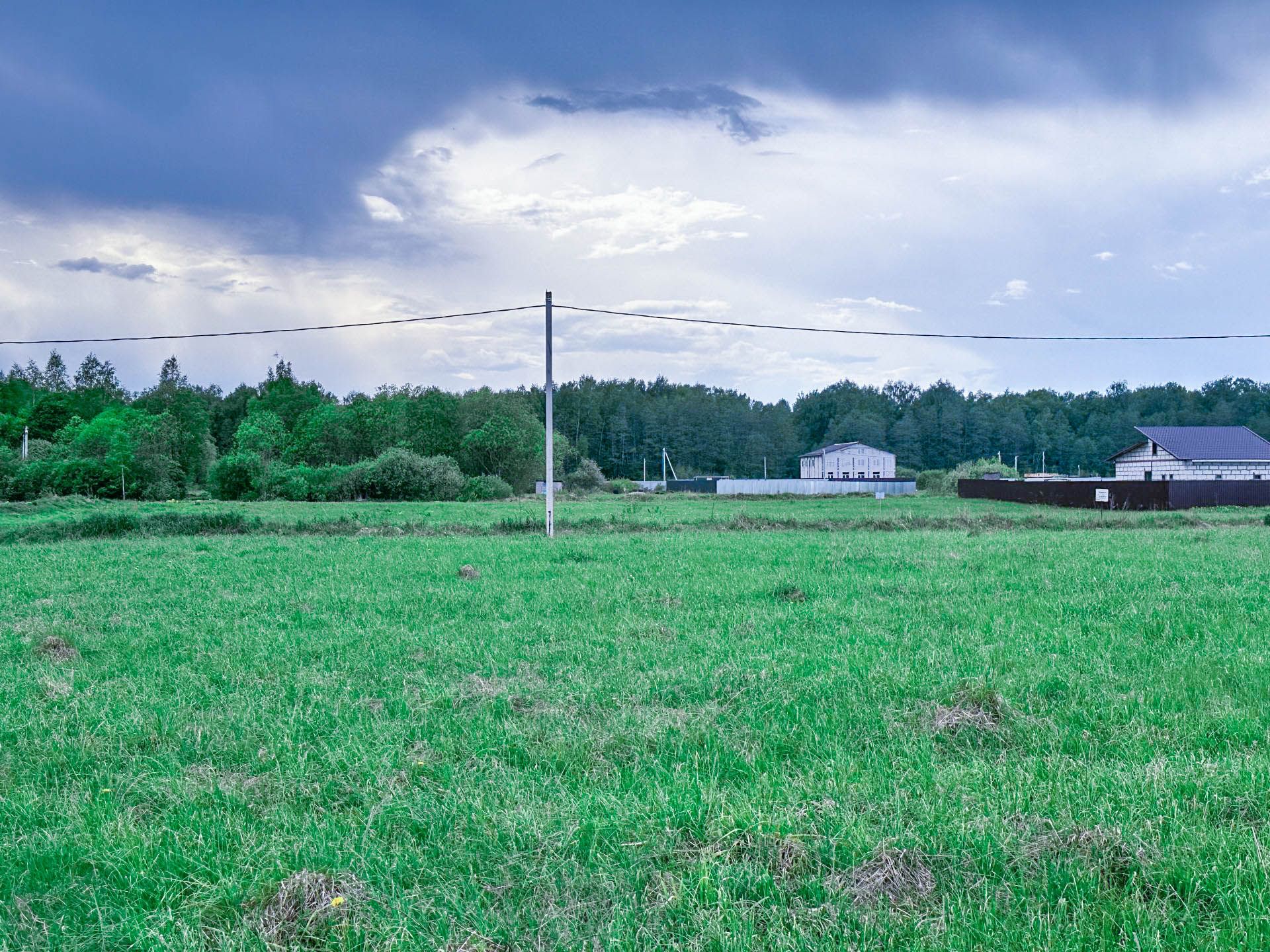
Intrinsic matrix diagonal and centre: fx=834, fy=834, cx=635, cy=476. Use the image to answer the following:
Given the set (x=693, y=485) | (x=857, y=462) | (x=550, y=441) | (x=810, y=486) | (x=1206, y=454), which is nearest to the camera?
(x=550, y=441)

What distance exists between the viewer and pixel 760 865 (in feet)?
12.5

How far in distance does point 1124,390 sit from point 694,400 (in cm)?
7946

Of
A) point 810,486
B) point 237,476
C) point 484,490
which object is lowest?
point 810,486

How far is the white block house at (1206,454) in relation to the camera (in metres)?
56.3

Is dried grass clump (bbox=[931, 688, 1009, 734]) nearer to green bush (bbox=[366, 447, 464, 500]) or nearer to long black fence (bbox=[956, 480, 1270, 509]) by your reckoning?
long black fence (bbox=[956, 480, 1270, 509])

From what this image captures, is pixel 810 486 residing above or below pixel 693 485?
above

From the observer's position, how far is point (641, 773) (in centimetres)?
514

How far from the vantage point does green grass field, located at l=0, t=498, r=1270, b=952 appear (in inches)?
138

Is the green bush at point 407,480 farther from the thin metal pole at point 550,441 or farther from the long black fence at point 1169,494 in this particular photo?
the long black fence at point 1169,494

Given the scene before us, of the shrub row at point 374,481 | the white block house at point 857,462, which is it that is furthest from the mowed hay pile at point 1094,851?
the white block house at point 857,462

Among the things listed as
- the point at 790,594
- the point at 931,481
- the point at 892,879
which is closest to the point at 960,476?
the point at 931,481

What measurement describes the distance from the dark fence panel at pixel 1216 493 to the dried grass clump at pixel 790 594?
115 feet

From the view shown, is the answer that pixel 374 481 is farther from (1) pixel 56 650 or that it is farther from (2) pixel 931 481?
(1) pixel 56 650

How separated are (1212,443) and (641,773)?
66.2 m
